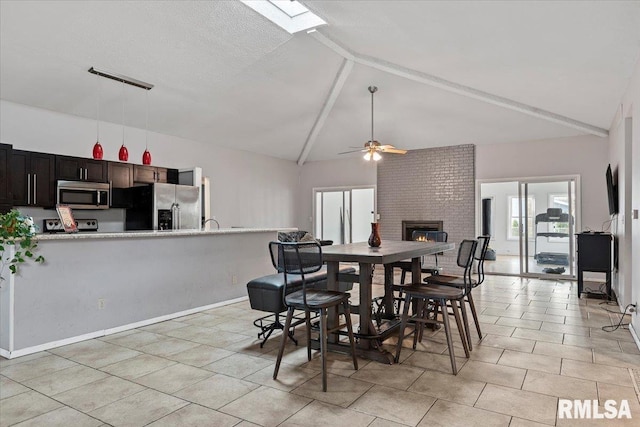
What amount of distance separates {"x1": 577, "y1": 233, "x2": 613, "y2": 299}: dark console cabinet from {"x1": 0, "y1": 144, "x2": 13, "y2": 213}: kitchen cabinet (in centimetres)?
758

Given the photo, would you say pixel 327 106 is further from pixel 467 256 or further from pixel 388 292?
pixel 467 256

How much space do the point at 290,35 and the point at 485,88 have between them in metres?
2.99

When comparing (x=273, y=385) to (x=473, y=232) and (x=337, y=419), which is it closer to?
(x=337, y=419)

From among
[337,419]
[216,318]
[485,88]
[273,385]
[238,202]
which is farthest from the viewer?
[238,202]

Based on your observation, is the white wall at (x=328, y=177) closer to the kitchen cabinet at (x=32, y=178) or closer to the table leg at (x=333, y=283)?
the kitchen cabinet at (x=32, y=178)

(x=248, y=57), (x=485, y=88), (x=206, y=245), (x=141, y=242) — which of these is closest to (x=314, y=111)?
(x=248, y=57)

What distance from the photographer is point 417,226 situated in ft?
28.7

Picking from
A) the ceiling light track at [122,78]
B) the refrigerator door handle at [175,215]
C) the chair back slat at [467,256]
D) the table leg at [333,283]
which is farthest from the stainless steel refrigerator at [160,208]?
the chair back slat at [467,256]

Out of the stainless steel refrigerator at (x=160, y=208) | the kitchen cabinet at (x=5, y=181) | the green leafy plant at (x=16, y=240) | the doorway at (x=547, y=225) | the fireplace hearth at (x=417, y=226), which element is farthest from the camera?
the fireplace hearth at (x=417, y=226)

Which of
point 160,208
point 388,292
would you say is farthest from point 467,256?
point 160,208

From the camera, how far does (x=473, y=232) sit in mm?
8070

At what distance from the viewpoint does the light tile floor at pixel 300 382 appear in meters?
2.30

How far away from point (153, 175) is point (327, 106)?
3402 millimetres

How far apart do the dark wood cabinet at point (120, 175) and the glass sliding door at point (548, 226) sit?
7.08m
